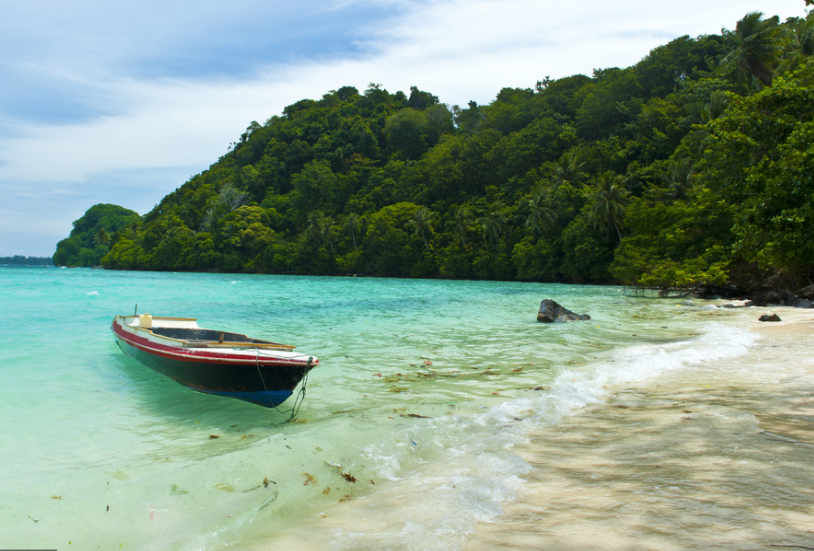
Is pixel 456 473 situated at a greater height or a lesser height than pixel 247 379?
lesser

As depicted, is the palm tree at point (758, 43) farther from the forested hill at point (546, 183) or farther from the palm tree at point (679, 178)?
the palm tree at point (679, 178)

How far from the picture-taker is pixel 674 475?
349cm

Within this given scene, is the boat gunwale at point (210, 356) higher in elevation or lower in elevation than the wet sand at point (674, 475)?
higher

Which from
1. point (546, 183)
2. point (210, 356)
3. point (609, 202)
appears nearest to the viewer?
point (210, 356)

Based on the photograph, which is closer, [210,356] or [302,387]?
[302,387]

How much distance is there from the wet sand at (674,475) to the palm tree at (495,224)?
53.2 metres

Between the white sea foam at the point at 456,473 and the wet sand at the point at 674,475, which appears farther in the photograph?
the white sea foam at the point at 456,473

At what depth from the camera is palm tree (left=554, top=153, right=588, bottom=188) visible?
54.2 m

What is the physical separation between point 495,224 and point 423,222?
13142 mm

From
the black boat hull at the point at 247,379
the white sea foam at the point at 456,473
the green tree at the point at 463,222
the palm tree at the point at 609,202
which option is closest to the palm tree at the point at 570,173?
the palm tree at the point at 609,202

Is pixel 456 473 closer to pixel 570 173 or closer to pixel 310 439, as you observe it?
pixel 310 439

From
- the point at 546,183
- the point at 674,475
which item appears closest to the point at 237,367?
the point at 674,475

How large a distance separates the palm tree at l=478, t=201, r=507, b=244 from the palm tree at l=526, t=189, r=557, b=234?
5625 mm

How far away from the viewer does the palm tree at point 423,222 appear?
224ft
